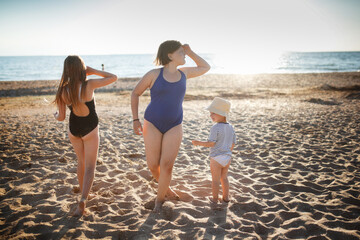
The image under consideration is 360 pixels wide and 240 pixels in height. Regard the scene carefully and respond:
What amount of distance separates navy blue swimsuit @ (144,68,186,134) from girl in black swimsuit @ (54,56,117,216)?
64cm

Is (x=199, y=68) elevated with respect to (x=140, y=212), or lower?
elevated

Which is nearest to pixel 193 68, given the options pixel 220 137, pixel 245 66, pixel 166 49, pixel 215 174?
pixel 166 49

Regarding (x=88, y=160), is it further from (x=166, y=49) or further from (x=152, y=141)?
(x=166, y=49)

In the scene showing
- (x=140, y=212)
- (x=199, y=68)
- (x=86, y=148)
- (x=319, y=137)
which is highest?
(x=199, y=68)

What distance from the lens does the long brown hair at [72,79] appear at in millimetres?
2600

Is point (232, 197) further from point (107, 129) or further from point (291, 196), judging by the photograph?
point (107, 129)

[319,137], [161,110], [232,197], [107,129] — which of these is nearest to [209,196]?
[232,197]

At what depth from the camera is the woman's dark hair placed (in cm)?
278

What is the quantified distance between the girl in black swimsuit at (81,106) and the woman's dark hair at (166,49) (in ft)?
2.27

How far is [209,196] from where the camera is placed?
3.54m

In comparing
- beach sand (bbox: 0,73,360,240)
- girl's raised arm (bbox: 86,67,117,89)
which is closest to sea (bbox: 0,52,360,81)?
beach sand (bbox: 0,73,360,240)

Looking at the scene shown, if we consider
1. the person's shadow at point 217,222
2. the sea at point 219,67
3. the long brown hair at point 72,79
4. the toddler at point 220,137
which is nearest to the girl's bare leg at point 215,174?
the toddler at point 220,137

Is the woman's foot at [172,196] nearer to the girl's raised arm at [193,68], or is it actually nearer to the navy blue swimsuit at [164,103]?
the navy blue swimsuit at [164,103]

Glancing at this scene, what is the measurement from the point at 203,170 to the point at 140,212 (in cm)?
183
